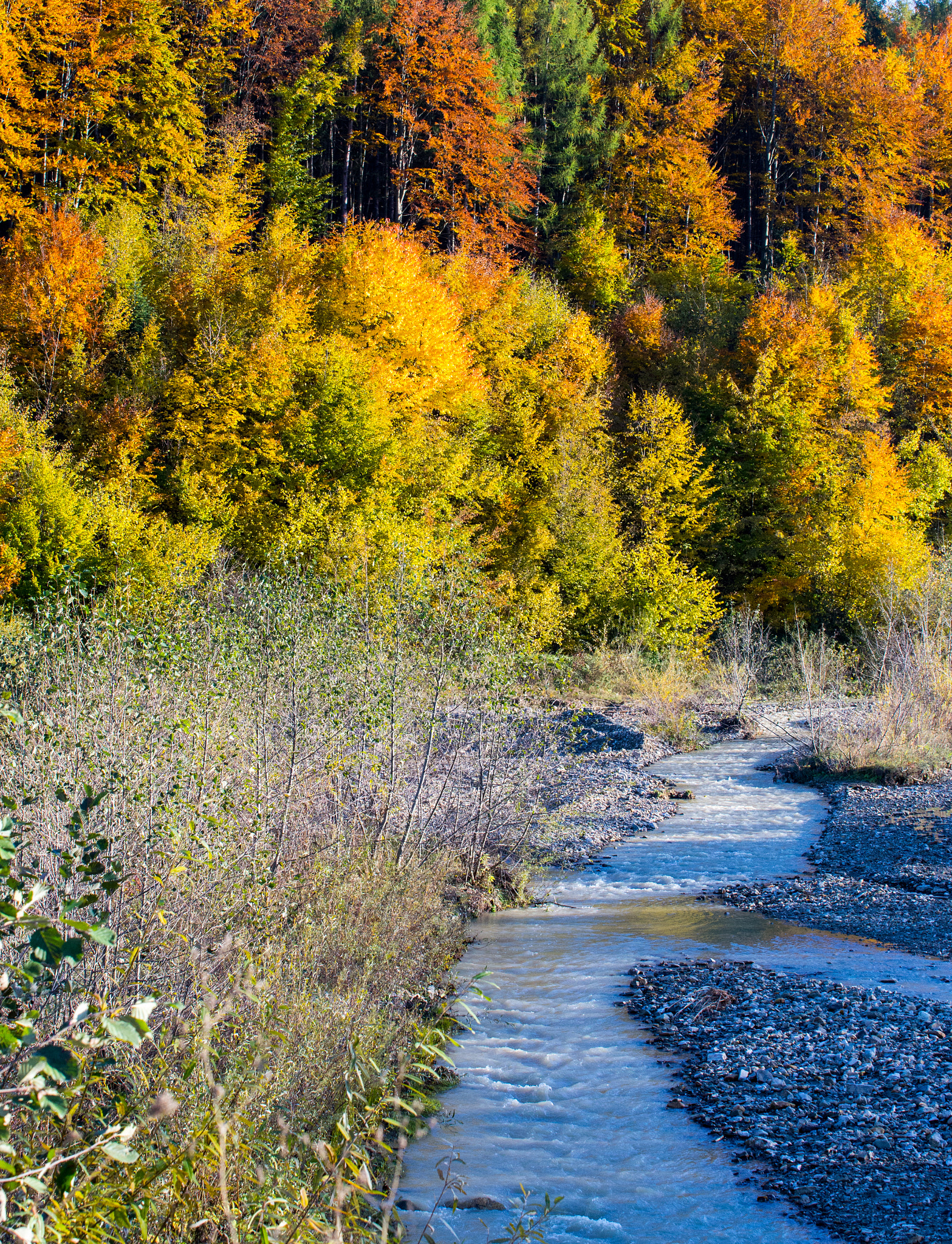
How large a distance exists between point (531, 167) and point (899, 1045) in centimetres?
4388

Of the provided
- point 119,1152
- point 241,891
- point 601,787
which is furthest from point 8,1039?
point 601,787

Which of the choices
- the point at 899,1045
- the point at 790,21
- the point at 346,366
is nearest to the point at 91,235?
the point at 346,366

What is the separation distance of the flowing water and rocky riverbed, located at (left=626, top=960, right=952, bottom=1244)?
16 cm

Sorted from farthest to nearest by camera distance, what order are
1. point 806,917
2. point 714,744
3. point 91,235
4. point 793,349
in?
1. point 793,349
2. point 91,235
3. point 714,744
4. point 806,917

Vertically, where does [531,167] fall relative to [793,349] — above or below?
above

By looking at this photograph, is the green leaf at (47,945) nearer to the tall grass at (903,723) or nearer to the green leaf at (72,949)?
the green leaf at (72,949)

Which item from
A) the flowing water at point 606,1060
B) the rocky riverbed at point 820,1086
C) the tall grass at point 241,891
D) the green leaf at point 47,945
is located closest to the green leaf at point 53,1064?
the tall grass at point 241,891

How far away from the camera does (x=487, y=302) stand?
33.4 meters

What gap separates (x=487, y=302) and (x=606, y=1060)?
99.3 feet

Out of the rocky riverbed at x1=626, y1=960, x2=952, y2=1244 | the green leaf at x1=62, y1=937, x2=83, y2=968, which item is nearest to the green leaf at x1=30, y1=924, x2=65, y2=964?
the green leaf at x1=62, y1=937, x2=83, y2=968

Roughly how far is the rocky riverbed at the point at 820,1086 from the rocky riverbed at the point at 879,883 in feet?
5.04

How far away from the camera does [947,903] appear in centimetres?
937

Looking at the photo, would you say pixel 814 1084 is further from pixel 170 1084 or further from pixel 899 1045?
pixel 170 1084

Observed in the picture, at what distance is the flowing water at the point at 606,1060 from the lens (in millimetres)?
4883
